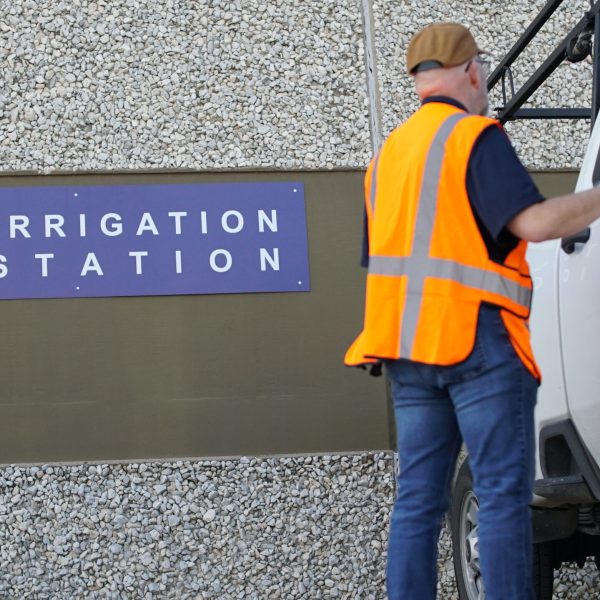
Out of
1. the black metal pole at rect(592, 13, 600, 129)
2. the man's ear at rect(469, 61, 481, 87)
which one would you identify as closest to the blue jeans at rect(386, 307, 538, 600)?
the man's ear at rect(469, 61, 481, 87)

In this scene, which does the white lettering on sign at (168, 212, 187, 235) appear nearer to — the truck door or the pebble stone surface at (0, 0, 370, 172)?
the pebble stone surface at (0, 0, 370, 172)

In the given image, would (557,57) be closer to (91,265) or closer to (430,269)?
(430,269)

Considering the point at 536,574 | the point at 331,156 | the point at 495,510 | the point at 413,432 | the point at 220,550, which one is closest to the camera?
the point at 495,510

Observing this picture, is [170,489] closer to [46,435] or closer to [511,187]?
[46,435]

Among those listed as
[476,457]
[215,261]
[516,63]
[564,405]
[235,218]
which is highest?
[516,63]

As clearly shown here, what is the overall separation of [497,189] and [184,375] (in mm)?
3085

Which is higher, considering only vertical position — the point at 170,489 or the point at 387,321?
the point at 387,321

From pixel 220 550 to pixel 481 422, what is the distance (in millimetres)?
2943

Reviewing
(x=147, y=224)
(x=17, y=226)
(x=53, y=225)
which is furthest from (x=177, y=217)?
(x=17, y=226)

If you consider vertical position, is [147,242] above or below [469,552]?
above

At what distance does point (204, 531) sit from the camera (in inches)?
210

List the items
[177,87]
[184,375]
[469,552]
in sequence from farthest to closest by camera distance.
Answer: [177,87] → [184,375] → [469,552]

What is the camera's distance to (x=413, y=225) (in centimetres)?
277

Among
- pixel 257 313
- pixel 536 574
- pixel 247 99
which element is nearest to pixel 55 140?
pixel 247 99
